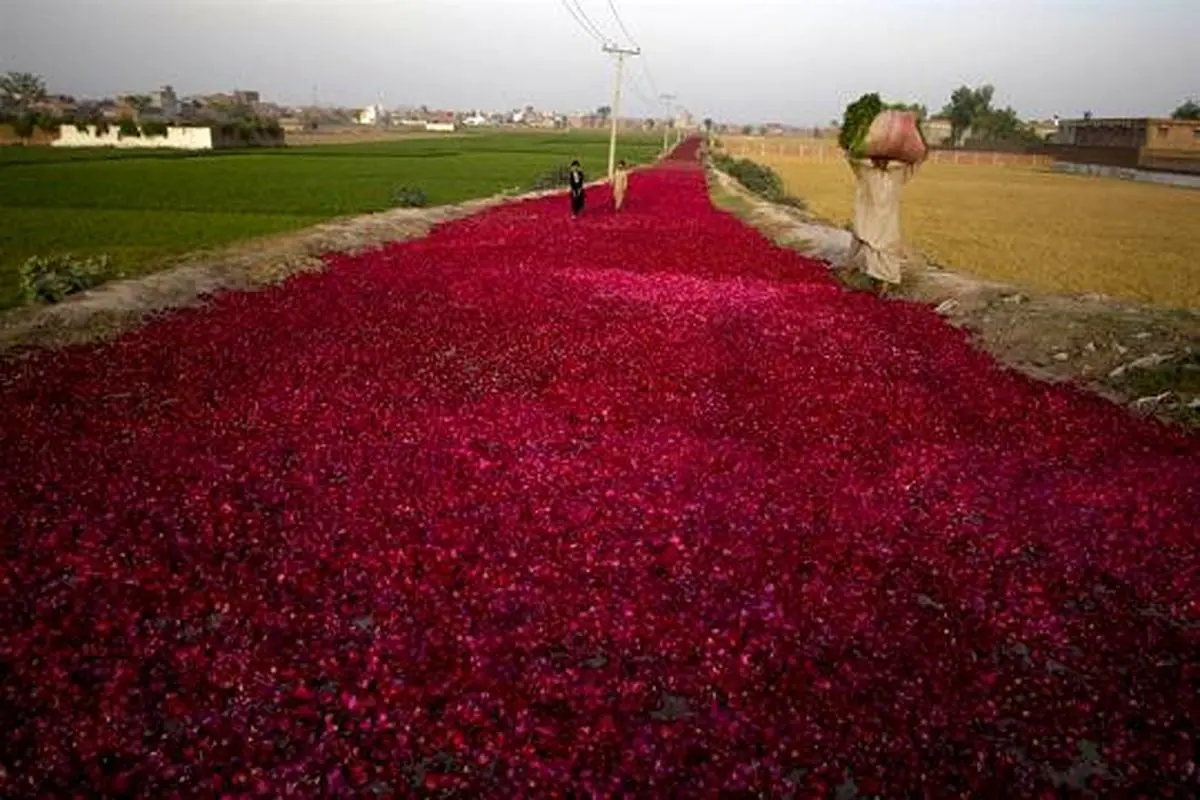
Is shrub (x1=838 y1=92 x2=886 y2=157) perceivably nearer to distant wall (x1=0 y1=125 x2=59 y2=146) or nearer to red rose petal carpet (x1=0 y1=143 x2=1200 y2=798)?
red rose petal carpet (x1=0 y1=143 x2=1200 y2=798)

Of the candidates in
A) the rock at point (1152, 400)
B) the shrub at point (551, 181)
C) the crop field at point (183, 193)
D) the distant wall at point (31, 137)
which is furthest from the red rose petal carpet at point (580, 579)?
the distant wall at point (31, 137)

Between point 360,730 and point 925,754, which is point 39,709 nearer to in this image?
point 360,730

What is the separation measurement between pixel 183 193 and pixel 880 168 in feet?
139

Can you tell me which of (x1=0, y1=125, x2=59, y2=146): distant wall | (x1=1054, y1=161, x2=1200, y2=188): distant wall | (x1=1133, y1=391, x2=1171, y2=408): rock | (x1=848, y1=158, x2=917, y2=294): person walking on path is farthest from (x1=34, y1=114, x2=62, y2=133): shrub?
(x1=1054, y1=161, x2=1200, y2=188): distant wall

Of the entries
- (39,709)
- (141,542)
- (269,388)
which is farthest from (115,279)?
(39,709)

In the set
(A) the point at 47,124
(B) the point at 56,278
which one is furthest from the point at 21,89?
(B) the point at 56,278

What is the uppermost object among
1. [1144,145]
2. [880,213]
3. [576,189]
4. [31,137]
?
[1144,145]

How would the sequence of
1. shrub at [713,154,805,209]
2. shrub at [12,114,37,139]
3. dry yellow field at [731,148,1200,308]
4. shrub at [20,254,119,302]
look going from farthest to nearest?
1. shrub at [12,114,37,139]
2. shrub at [713,154,805,209]
3. dry yellow field at [731,148,1200,308]
4. shrub at [20,254,119,302]

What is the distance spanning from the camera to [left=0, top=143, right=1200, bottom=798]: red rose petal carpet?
502cm

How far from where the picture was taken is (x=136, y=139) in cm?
9725

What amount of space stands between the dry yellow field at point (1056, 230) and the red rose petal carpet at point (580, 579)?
1746cm

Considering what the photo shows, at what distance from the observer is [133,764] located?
15.7 feet

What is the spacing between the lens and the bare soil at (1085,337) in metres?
12.6

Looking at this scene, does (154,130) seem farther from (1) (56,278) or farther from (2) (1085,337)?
(2) (1085,337)
